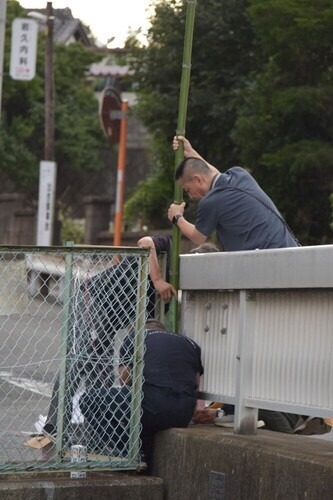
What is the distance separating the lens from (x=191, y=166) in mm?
7348

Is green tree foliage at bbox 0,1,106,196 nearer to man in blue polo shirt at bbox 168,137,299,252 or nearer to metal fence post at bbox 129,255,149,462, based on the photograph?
man in blue polo shirt at bbox 168,137,299,252

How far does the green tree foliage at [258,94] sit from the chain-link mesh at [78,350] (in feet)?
61.2

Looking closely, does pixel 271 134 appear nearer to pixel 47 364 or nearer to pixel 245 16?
pixel 245 16

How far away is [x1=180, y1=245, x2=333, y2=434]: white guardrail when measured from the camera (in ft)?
19.8

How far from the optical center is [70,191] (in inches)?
2243

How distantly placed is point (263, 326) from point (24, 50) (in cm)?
2869

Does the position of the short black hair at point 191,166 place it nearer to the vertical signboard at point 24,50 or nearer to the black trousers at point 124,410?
the black trousers at point 124,410

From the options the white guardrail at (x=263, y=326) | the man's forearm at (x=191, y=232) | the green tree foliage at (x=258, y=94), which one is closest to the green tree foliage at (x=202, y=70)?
the green tree foliage at (x=258, y=94)

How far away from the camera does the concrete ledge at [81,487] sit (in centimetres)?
645

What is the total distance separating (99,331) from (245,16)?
2474 centimetres

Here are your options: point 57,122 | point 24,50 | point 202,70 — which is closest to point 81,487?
point 202,70

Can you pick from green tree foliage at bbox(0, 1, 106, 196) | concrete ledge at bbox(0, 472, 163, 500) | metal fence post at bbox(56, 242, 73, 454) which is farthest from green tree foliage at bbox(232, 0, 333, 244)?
green tree foliage at bbox(0, 1, 106, 196)

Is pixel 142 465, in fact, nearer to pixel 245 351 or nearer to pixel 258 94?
pixel 245 351

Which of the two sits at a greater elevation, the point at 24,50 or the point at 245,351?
the point at 24,50
